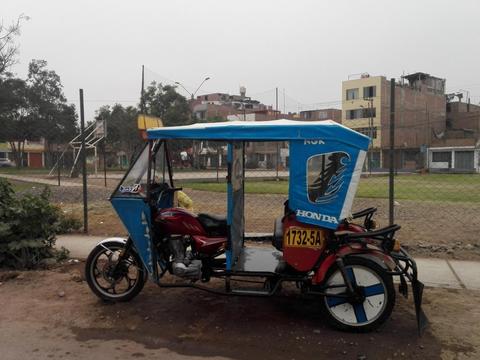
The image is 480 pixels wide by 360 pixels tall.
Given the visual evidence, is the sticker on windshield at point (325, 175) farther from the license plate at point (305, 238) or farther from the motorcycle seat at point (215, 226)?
the motorcycle seat at point (215, 226)

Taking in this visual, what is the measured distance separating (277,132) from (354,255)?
1402 mm

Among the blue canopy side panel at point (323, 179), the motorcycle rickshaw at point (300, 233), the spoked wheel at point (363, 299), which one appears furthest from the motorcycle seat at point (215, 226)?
the spoked wheel at point (363, 299)

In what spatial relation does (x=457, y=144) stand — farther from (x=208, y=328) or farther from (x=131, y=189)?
(x=208, y=328)

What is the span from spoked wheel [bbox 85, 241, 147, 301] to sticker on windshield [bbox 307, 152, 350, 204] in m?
2.13

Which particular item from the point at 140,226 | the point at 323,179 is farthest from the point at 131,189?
the point at 323,179

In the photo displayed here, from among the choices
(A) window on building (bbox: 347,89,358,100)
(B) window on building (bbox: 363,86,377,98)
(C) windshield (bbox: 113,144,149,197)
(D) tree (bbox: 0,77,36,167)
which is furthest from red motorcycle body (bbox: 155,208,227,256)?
(A) window on building (bbox: 347,89,358,100)

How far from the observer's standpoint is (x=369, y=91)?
6738cm

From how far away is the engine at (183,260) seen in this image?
5.06 metres

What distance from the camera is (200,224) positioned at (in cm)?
532

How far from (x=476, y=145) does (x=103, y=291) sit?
189ft

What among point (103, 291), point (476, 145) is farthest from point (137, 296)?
point (476, 145)

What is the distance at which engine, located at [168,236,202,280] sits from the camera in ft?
16.6

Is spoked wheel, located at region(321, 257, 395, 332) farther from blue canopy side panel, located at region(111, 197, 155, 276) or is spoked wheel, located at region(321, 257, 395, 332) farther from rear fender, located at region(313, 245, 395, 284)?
blue canopy side panel, located at region(111, 197, 155, 276)

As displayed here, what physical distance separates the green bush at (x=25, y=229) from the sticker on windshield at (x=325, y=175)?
421cm
